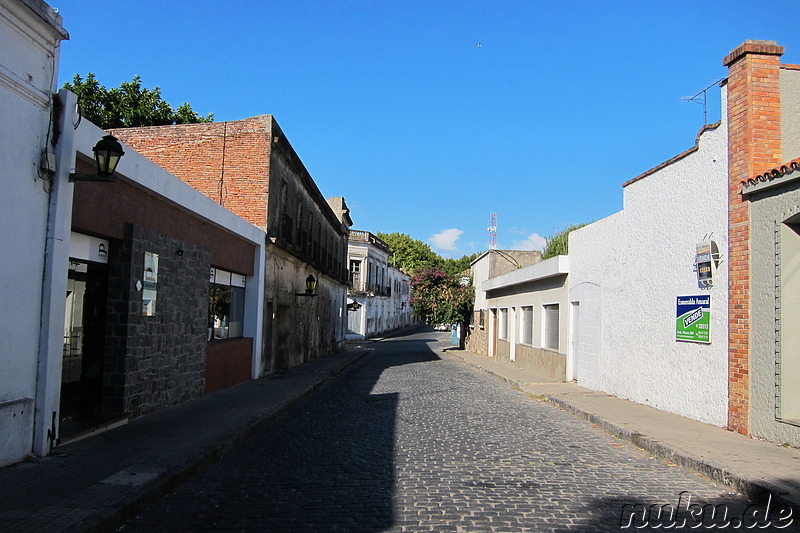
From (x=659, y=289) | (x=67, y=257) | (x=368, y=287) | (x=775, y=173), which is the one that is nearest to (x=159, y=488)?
(x=67, y=257)

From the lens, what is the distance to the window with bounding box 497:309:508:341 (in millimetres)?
24514

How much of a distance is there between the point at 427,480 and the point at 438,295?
2594 cm

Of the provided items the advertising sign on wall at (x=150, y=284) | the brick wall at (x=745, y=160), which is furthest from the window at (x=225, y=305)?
the brick wall at (x=745, y=160)

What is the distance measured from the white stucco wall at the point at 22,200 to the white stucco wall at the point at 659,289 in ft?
28.6

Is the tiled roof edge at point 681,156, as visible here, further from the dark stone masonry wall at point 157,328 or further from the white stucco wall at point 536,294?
the dark stone masonry wall at point 157,328

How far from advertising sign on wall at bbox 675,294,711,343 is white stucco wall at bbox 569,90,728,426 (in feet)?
0.36

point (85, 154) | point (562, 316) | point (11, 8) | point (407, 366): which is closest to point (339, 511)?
point (85, 154)

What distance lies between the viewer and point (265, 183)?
1560 centimetres

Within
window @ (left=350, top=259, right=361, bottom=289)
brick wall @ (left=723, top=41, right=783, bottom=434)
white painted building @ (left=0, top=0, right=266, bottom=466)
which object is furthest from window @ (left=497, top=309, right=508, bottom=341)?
window @ (left=350, top=259, right=361, bottom=289)

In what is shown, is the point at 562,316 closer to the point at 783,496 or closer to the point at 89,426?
the point at 783,496

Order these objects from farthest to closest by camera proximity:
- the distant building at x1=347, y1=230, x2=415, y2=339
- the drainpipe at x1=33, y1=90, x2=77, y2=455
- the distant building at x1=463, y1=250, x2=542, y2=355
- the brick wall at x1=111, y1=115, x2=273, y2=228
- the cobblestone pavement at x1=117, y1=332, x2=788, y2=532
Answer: the distant building at x1=347, y1=230, x2=415, y2=339 < the distant building at x1=463, y1=250, x2=542, y2=355 < the brick wall at x1=111, y1=115, x2=273, y2=228 < the drainpipe at x1=33, y1=90, x2=77, y2=455 < the cobblestone pavement at x1=117, y1=332, x2=788, y2=532

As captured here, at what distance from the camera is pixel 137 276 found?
8.38m

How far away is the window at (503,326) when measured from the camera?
24.5 meters

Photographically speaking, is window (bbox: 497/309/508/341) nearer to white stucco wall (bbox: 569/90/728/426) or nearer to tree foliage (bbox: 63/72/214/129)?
white stucco wall (bbox: 569/90/728/426)
